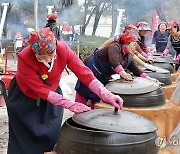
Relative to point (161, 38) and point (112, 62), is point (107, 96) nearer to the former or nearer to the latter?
point (112, 62)

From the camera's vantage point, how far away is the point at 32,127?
3.61m

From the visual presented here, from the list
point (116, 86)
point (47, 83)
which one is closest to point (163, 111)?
point (116, 86)

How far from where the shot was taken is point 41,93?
3.29 meters

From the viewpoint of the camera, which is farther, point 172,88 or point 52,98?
point 172,88

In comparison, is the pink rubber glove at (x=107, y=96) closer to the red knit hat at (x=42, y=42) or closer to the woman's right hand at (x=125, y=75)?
the red knit hat at (x=42, y=42)

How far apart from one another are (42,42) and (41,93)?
0.42 m

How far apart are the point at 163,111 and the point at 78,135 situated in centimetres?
157

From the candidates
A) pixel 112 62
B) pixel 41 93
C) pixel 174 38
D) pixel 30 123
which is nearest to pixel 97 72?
pixel 112 62

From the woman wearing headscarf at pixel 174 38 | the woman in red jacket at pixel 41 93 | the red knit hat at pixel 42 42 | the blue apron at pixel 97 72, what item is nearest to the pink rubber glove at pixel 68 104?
the woman in red jacket at pixel 41 93

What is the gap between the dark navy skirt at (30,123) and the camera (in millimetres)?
3633

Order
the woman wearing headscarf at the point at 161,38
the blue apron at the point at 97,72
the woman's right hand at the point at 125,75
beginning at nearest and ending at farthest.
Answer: the woman's right hand at the point at 125,75, the blue apron at the point at 97,72, the woman wearing headscarf at the point at 161,38

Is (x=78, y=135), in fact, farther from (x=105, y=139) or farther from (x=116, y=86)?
(x=116, y=86)

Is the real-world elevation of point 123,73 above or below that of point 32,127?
above

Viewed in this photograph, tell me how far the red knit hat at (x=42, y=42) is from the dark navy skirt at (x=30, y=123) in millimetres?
612
